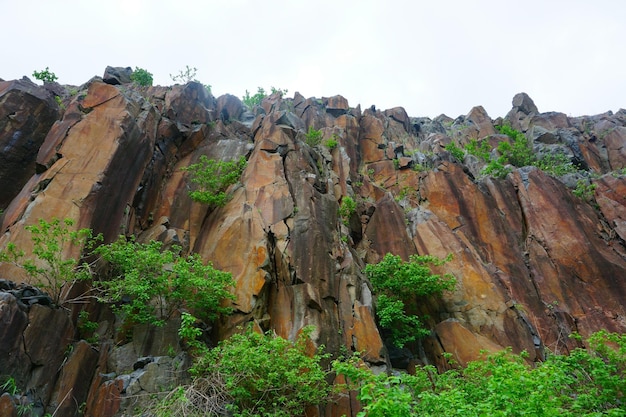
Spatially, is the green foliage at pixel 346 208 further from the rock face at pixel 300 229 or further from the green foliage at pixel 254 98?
the green foliage at pixel 254 98

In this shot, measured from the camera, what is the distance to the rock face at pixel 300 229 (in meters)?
13.6

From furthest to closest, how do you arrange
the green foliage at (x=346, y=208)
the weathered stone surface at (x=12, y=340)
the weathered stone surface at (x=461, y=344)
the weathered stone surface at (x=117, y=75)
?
the weathered stone surface at (x=117, y=75), the green foliage at (x=346, y=208), the weathered stone surface at (x=461, y=344), the weathered stone surface at (x=12, y=340)

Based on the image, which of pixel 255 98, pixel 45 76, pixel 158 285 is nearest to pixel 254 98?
pixel 255 98

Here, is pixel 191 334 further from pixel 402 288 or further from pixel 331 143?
pixel 331 143

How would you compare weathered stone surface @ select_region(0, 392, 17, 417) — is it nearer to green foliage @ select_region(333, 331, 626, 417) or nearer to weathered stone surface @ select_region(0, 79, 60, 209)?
green foliage @ select_region(333, 331, 626, 417)

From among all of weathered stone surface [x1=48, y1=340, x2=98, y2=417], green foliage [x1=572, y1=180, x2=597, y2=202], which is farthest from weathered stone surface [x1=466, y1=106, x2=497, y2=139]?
weathered stone surface [x1=48, y1=340, x2=98, y2=417]

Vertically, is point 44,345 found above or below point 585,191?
below

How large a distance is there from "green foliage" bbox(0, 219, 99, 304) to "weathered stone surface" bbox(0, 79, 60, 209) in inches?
209

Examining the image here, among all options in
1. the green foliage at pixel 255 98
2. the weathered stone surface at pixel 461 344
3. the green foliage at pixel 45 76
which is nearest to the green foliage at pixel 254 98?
the green foliage at pixel 255 98

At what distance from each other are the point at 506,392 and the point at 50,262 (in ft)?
41.3

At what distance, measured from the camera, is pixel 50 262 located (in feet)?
40.0

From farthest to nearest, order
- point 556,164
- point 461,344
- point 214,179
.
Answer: point 556,164
point 214,179
point 461,344

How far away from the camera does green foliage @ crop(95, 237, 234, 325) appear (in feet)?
43.3

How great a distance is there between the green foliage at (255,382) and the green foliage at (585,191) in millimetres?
20787
